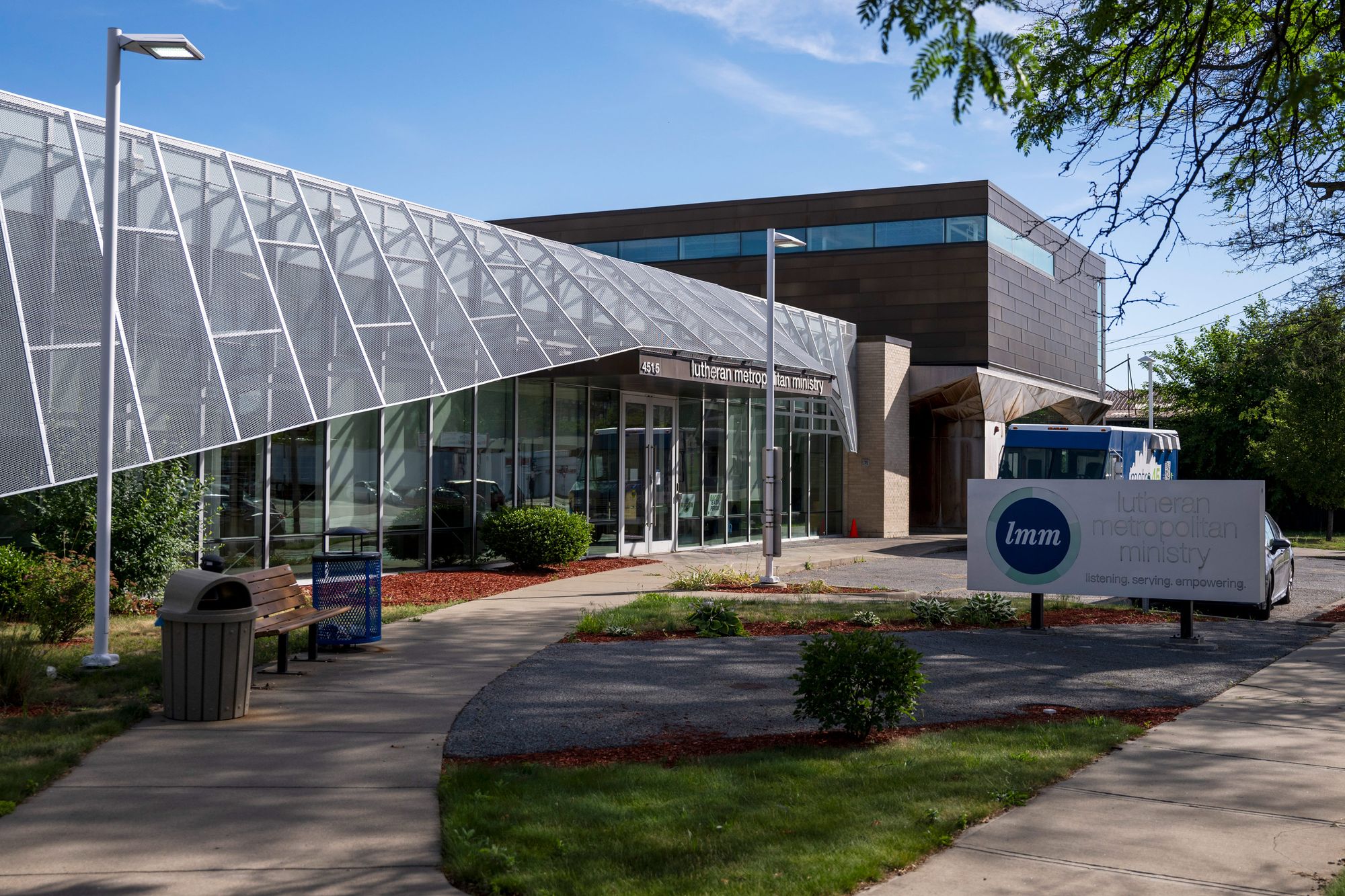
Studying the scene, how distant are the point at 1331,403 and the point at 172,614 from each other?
3563 centimetres

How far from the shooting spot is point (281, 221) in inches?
642

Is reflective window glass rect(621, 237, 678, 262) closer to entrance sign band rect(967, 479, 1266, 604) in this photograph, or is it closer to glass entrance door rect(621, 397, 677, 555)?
glass entrance door rect(621, 397, 677, 555)

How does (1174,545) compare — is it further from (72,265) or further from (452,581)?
(72,265)

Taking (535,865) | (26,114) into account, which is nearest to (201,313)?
(26,114)

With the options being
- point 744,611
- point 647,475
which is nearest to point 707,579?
point 744,611

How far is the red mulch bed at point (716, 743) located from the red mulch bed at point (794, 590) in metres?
8.38

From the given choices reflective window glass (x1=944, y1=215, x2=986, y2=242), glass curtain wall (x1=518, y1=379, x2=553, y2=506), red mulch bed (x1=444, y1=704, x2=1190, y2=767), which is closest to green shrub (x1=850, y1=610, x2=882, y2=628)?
red mulch bed (x1=444, y1=704, x2=1190, y2=767)

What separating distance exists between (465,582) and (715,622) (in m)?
6.18

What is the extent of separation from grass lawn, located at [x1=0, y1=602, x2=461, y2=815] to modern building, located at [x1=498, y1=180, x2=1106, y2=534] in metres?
25.7

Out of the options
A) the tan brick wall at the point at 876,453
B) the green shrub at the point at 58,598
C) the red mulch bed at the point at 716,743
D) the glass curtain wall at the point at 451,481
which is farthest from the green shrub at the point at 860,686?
the tan brick wall at the point at 876,453

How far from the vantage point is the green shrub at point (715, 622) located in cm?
1266

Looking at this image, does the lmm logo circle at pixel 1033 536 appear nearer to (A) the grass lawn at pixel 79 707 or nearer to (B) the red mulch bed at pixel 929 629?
(B) the red mulch bed at pixel 929 629

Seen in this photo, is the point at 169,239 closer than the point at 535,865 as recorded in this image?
No

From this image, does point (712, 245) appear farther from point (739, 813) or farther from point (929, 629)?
point (739, 813)
